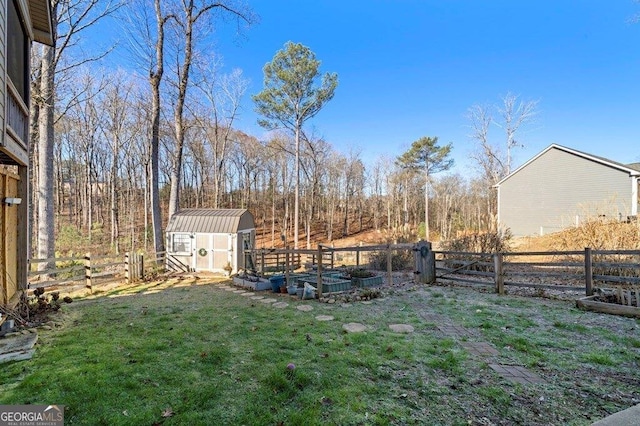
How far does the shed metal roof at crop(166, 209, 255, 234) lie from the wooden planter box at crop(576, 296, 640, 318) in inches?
417

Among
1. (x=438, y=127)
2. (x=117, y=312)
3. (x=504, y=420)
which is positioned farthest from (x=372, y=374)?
(x=438, y=127)

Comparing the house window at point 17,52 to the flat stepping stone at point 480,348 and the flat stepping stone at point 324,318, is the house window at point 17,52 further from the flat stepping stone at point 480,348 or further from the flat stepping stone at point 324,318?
the flat stepping stone at point 480,348

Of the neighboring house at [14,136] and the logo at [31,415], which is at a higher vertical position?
the neighboring house at [14,136]

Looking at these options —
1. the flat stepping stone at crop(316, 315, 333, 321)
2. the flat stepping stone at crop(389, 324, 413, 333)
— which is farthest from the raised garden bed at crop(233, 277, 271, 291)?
the flat stepping stone at crop(389, 324, 413, 333)

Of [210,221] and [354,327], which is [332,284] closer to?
[354,327]

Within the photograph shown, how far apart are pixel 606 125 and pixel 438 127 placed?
445 inches

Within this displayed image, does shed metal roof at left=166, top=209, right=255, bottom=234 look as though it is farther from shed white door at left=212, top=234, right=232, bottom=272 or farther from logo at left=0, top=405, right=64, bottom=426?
logo at left=0, top=405, right=64, bottom=426

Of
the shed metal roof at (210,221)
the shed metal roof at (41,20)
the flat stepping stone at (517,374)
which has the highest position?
the shed metal roof at (41,20)

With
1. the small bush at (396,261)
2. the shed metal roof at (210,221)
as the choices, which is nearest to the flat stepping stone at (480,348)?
the small bush at (396,261)

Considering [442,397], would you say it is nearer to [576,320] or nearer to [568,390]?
[568,390]

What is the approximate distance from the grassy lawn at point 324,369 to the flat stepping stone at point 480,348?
0.10 meters

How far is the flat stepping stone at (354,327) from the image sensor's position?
488 centimetres

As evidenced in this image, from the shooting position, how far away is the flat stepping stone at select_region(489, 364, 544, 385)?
3254 millimetres

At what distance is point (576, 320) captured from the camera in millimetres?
5309
